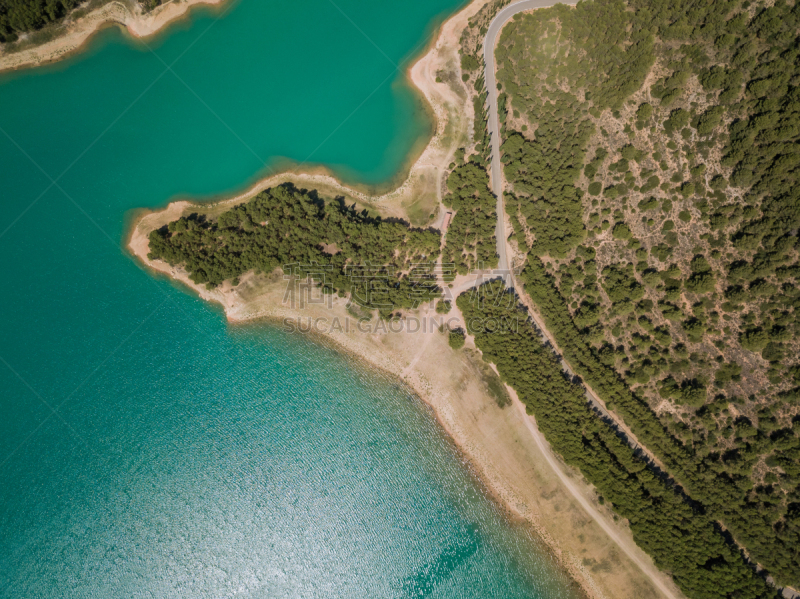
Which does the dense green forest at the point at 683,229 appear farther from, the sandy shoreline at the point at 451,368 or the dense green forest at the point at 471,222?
the sandy shoreline at the point at 451,368

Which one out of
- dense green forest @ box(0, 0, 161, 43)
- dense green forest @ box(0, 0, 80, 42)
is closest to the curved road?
dense green forest @ box(0, 0, 161, 43)

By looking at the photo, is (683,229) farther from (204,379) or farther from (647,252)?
A: (204,379)

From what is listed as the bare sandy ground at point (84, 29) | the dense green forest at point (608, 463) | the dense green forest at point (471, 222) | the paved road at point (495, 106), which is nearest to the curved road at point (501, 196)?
the paved road at point (495, 106)

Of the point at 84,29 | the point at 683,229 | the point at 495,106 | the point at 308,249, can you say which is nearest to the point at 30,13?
the point at 84,29

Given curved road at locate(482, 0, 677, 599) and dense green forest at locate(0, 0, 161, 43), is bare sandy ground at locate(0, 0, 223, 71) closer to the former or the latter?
dense green forest at locate(0, 0, 161, 43)

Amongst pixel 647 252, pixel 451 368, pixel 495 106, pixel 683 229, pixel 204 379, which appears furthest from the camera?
pixel 451 368

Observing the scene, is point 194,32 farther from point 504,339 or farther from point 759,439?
point 759,439

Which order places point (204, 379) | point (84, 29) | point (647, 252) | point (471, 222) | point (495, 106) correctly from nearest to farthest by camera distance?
point (647, 252) → point (471, 222) → point (495, 106) → point (204, 379) → point (84, 29)
